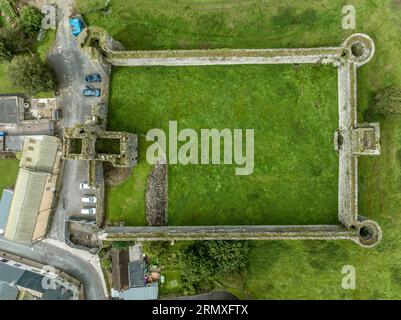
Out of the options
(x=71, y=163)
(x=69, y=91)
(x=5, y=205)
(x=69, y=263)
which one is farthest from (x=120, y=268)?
(x=69, y=91)

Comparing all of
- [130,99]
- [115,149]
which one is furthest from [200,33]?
[115,149]

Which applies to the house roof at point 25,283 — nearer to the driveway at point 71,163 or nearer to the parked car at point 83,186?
the driveway at point 71,163

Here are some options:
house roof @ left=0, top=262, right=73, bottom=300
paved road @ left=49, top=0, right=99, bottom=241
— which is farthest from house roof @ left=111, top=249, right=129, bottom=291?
paved road @ left=49, top=0, right=99, bottom=241

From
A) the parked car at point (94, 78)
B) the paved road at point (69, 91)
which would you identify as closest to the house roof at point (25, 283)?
the paved road at point (69, 91)

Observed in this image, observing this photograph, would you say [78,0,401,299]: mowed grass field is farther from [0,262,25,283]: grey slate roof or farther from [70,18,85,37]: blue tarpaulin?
[0,262,25,283]: grey slate roof

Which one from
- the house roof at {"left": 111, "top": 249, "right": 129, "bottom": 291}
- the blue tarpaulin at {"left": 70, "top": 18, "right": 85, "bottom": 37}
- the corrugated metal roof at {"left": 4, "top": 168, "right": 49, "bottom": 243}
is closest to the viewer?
the corrugated metal roof at {"left": 4, "top": 168, "right": 49, "bottom": 243}

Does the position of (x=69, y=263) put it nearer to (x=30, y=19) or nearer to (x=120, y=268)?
(x=120, y=268)
